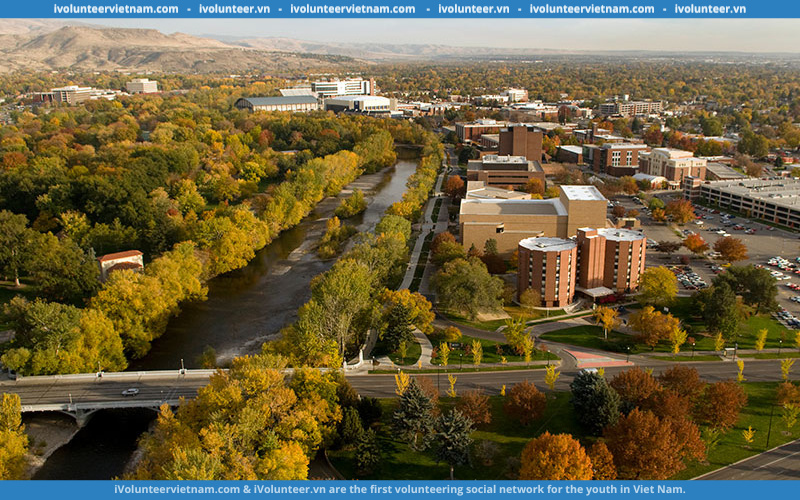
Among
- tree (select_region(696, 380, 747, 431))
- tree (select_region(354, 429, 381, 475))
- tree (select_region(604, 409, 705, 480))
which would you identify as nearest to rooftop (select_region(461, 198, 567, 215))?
tree (select_region(696, 380, 747, 431))

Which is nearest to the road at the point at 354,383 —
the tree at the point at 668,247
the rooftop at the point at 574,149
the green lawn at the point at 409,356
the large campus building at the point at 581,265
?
the green lawn at the point at 409,356

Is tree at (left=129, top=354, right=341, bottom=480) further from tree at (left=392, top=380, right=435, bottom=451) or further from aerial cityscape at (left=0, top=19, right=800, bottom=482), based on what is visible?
tree at (left=392, top=380, right=435, bottom=451)

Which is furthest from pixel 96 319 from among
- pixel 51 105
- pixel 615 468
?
pixel 51 105

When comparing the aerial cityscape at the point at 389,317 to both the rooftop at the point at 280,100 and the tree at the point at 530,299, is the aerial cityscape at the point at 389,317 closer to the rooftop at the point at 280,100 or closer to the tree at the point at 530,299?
the tree at the point at 530,299

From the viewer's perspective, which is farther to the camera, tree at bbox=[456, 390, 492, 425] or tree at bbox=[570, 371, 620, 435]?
tree at bbox=[456, 390, 492, 425]

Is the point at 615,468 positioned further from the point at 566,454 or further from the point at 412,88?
the point at 412,88

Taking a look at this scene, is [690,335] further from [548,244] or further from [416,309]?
[416,309]
